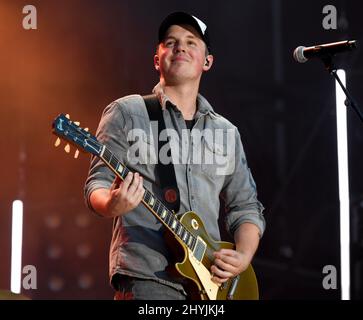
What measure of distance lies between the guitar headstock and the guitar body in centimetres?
47

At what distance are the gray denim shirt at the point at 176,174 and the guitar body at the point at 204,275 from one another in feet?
0.19

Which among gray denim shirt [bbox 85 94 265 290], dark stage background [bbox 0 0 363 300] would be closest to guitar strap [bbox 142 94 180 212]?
gray denim shirt [bbox 85 94 265 290]

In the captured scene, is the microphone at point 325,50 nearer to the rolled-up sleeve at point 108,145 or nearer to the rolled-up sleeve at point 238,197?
the rolled-up sleeve at point 238,197

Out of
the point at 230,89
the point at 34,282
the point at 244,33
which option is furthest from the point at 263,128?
the point at 34,282

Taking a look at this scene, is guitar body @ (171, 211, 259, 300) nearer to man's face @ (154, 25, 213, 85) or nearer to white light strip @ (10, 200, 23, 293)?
man's face @ (154, 25, 213, 85)

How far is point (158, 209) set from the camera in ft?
9.42

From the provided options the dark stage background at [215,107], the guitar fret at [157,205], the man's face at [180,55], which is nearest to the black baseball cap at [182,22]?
the man's face at [180,55]

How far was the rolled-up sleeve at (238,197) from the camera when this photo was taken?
332 centimetres

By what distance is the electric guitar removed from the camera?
9.07ft

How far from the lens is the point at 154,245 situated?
113 inches

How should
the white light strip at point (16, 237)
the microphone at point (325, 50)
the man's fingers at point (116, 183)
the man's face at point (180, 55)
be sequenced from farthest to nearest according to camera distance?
1. the white light strip at point (16, 237)
2. the man's face at point (180, 55)
3. the microphone at point (325, 50)
4. the man's fingers at point (116, 183)

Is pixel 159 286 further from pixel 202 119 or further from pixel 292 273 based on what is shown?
pixel 292 273

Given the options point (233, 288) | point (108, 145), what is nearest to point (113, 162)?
point (108, 145)

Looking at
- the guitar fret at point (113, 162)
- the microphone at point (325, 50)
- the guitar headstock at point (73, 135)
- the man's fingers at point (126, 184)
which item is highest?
the microphone at point (325, 50)
